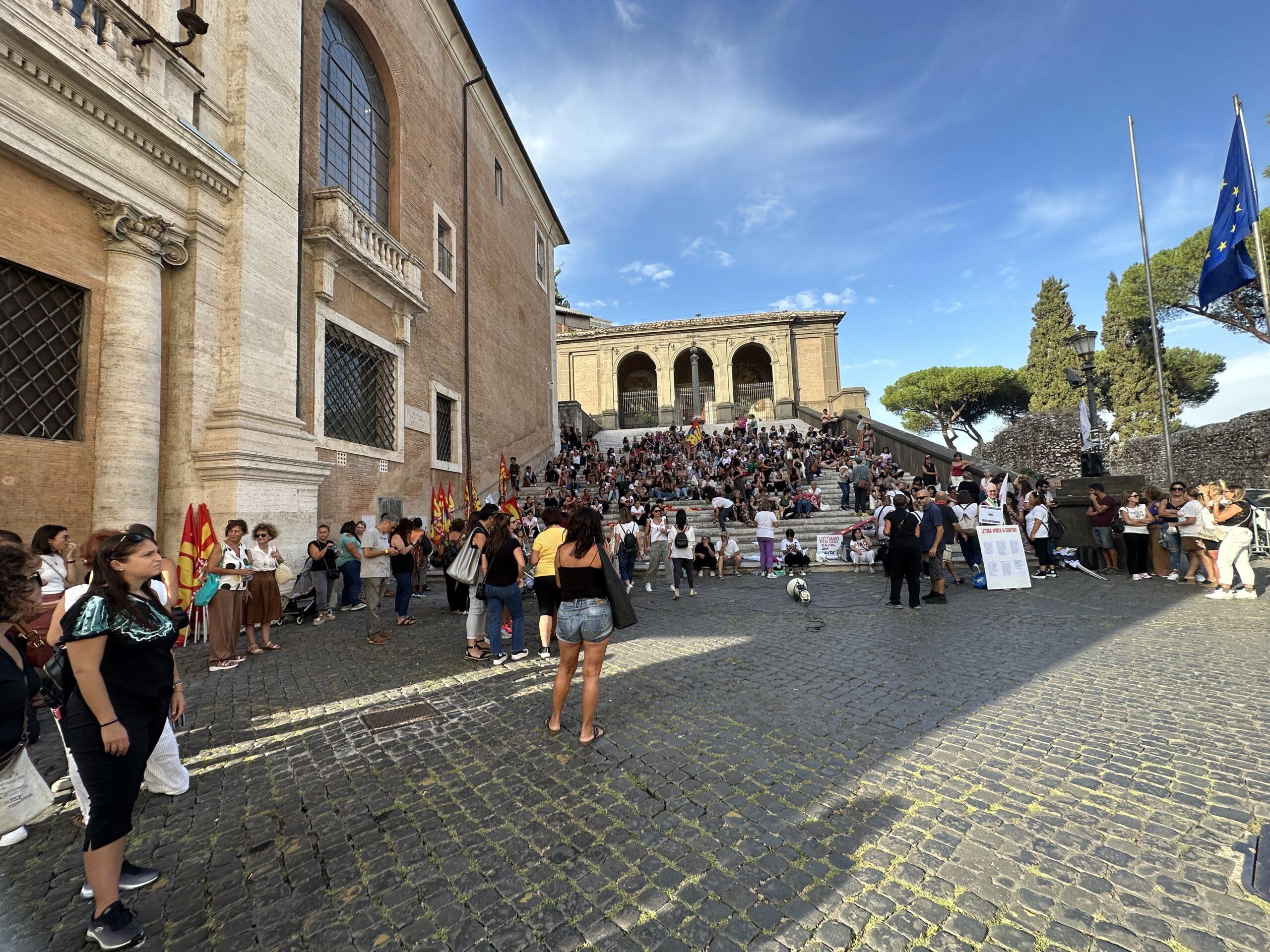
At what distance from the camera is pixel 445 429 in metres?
15.8

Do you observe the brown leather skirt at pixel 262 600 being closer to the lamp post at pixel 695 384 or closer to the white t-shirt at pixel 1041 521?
the white t-shirt at pixel 1041 521

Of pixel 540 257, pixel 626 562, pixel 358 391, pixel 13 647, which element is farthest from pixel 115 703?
pixel 540 257

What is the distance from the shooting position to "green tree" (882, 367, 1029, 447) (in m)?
47.3

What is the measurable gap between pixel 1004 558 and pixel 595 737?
890 cm

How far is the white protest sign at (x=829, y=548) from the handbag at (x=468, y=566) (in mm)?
9253

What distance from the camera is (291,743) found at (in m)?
A: 4.04

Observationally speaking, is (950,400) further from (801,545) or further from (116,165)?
(116,165)

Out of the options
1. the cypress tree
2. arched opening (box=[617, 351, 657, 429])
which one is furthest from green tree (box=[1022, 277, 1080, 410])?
arched opening (box=[617, 351, 657, 429])

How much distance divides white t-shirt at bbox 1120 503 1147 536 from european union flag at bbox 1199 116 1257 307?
257 inches

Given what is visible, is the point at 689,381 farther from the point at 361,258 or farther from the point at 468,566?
the point at 468,566

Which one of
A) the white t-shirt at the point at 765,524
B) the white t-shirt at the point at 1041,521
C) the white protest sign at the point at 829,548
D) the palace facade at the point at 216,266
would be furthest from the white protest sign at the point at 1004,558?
the palace facade at the point at 216,266

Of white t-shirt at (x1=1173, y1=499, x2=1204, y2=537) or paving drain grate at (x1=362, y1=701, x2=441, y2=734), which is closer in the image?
paving drain grate at (x1=362, y1=701, x2=441, y2=734)

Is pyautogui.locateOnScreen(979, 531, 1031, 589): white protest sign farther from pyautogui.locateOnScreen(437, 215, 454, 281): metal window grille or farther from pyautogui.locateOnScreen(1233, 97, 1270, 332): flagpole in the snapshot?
pyautogui.locateOnScreen(437, 215, 454, 281): metal window grille

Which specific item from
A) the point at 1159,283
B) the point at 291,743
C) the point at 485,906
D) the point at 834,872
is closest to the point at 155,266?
the point at 291,743
